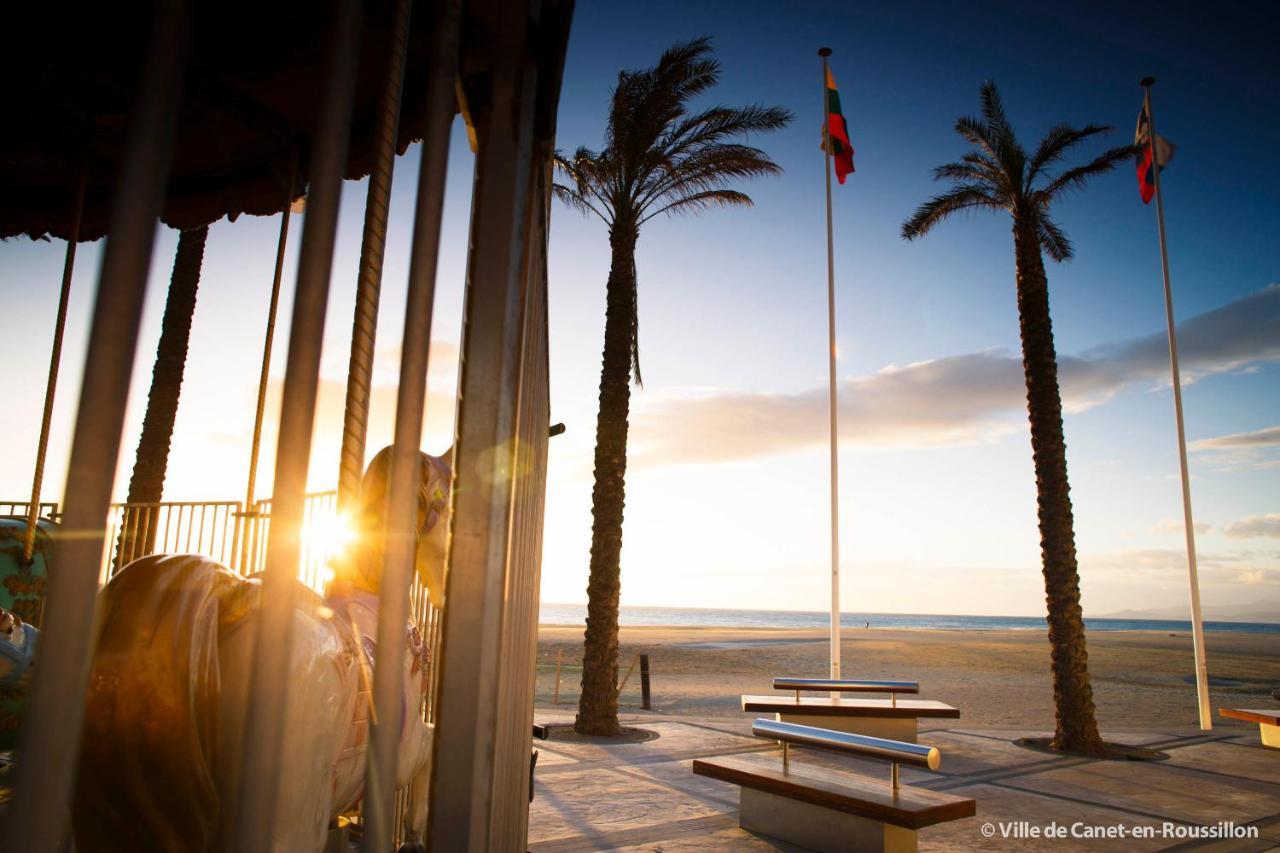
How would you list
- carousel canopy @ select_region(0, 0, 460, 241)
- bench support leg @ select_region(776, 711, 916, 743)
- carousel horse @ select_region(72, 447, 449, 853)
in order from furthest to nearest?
1. bench support leg @ select_region(776, 711, 916, 743)
2. carousel canopy @ select_region(0, 0, 460, 241)
3. carousel horse @ select_region(72, 447, 449, 853)

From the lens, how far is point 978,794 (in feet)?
20.9

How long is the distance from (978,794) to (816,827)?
97.8 inches

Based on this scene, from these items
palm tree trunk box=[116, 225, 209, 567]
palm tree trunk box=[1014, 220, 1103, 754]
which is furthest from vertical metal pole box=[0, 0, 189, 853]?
palm tree trunk box=[1014, 220, 1103, 754]

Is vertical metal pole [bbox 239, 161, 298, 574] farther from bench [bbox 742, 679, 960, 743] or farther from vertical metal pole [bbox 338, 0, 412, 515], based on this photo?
bench [bbox 742, 679, 960, 743]

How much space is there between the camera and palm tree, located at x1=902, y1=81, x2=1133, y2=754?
9.05 m

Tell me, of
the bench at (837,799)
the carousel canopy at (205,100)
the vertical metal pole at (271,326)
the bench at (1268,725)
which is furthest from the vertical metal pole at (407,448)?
the bench at (1268,725)

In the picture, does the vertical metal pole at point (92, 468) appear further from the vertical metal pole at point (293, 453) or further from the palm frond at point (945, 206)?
the palm frond at point (945, 206)

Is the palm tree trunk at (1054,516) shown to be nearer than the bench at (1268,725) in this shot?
No

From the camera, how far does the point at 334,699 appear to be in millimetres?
1717

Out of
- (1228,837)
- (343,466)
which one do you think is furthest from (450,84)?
(1228,837)

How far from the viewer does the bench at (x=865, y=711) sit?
24.4ft

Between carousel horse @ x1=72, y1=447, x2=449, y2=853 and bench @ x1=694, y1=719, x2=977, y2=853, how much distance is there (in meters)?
3.19

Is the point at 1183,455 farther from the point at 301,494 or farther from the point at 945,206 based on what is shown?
the point at 301,494

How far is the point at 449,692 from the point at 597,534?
29.7 ft
